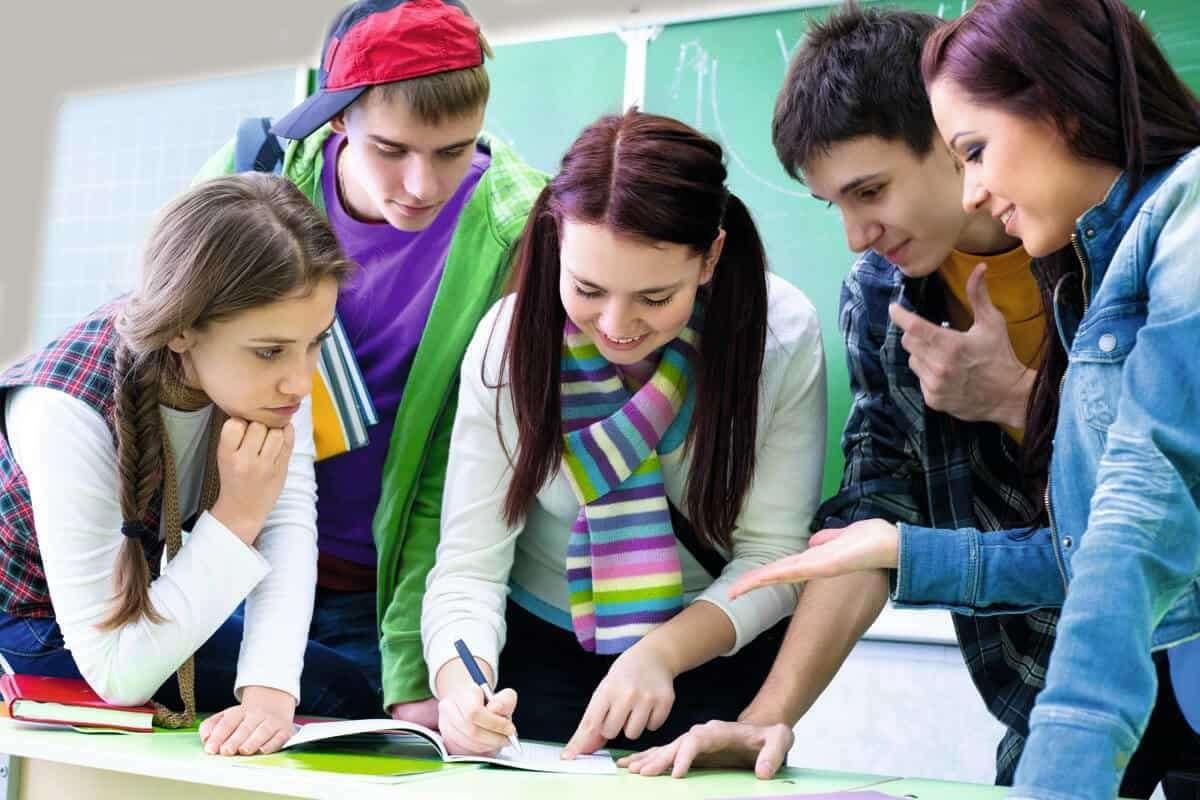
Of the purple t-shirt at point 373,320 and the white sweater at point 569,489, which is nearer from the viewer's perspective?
the white sweater at point 569,489

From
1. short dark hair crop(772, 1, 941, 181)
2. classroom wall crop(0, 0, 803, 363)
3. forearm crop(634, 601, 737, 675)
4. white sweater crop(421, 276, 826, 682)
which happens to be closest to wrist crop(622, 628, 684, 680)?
forearm crop(634, 601, 737, 675)

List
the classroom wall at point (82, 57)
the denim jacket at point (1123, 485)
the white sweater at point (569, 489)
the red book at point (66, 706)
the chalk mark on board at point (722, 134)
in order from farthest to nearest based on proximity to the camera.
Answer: the classroom wall at point (82, 57) < the chalk mark on board at point (722, 134) < the white sweater at point (569, 489) < the red book at point (66, 706) < the denim jacket at point (1123, 485)

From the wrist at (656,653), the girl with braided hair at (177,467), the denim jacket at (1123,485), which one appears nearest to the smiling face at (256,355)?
the girl with braided hair at (177,467)

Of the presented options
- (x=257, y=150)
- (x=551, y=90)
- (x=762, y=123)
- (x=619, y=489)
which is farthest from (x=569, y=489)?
(x=551, y=90)

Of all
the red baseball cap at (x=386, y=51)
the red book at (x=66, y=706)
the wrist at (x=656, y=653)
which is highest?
the red baseball cap at (x=386, y=51)

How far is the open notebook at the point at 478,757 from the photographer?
1.13m

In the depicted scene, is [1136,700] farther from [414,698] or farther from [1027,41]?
[414,698]

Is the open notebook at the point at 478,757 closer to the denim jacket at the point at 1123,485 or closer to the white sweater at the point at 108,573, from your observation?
the white sweater at the point at 108,573

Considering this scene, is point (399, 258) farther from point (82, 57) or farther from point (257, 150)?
point (82, 57)

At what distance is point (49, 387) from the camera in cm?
138

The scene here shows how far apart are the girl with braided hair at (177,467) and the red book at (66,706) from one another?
23 millimetres

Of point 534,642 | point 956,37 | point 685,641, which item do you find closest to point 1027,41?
point 956,37

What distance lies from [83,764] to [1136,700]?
88cm

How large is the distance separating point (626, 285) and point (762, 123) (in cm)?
148
